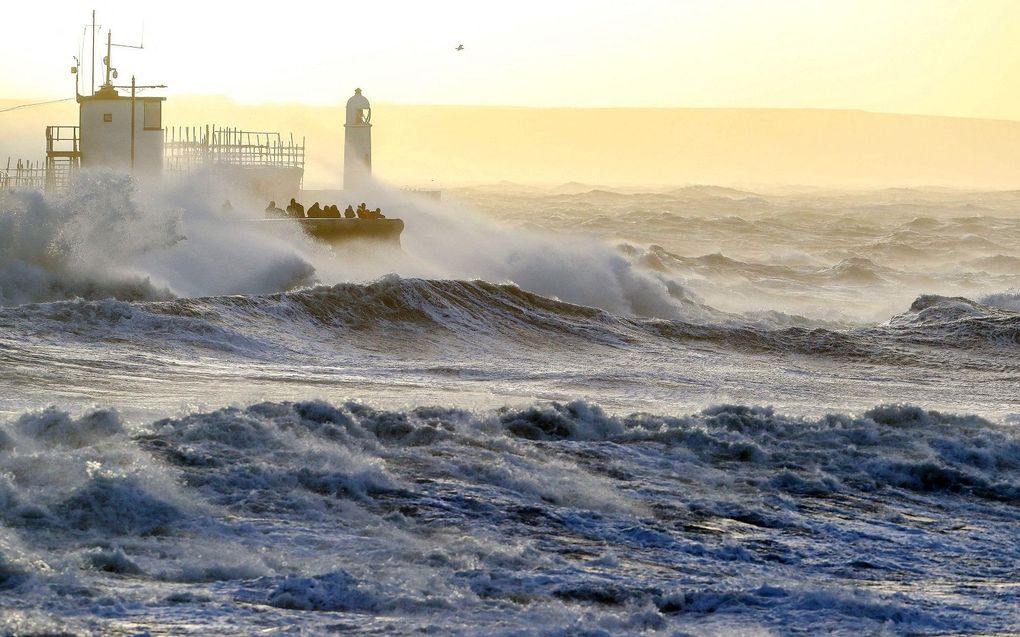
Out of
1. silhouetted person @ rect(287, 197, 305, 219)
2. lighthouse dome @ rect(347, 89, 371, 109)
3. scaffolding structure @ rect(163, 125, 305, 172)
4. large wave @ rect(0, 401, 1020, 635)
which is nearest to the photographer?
large wave @ rect(0, 401, 1020, 635)

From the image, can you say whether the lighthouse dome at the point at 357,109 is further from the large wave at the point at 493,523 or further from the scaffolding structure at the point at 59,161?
the large wave at the point at 493,523

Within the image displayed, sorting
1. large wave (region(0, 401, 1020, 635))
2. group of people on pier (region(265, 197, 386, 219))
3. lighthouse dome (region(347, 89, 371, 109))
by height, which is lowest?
large wave (region(0, 401, 1020, 635))

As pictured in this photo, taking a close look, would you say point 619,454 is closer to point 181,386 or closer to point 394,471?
point 394,471

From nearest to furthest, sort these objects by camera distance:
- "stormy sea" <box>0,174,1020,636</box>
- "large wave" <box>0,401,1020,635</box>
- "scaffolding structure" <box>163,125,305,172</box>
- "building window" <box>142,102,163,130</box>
A: 1. "large wave" <box>0,401,1020,635</box>
2. "stormy sea" <box>0,174,1020,636</box>
3. "building window" <box>142,102,163,130</box>
4. "scaffolding structure" <box>163,125,305,172</box>

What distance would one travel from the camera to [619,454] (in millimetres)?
9477

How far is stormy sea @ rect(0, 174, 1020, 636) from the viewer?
21.1 feet

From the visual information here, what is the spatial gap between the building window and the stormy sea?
707 cm

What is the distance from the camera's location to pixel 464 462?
8.88 m

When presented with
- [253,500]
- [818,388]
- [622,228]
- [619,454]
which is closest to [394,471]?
[253,500]

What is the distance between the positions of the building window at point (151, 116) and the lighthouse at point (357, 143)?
10850 mm

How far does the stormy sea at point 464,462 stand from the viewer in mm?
6434

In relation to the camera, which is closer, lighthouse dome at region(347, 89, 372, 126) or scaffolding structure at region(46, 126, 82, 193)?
scaffolding structure at region(46, 126, 82, 193)

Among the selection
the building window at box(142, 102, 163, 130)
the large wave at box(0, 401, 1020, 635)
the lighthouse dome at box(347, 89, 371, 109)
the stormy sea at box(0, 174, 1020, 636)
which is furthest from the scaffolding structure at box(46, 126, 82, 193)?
the large wave at box(0, 401, 1020, 635)

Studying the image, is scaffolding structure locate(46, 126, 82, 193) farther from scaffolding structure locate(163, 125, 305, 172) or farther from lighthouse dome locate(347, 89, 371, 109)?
lighthouse dome locate(347, 89, 371, 109)
